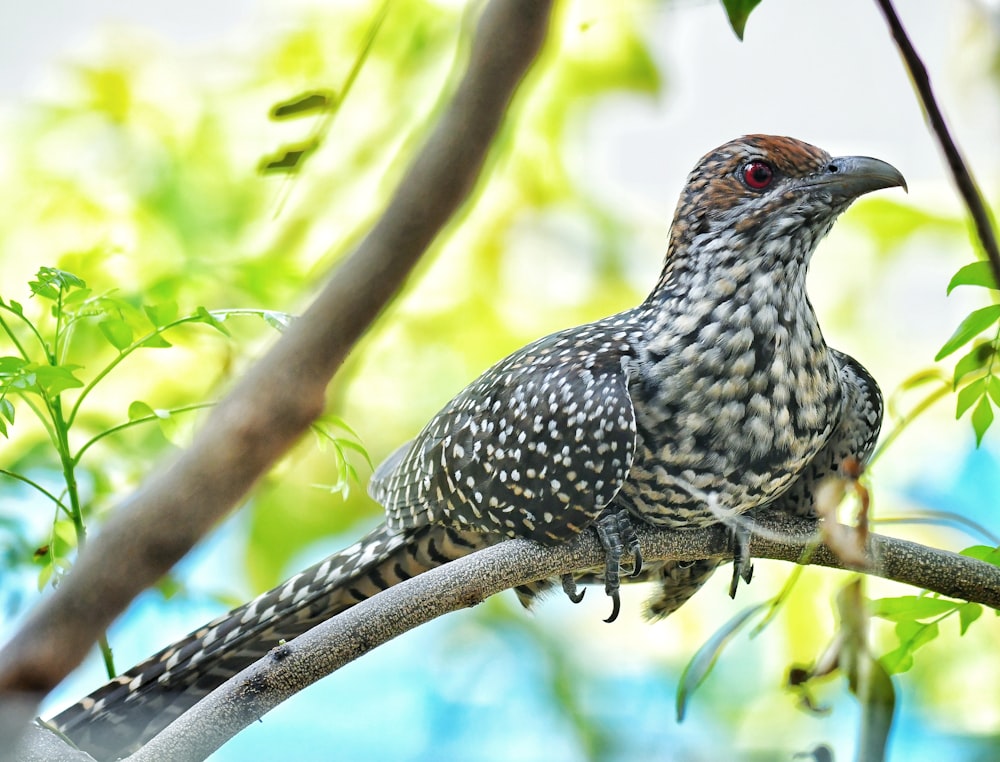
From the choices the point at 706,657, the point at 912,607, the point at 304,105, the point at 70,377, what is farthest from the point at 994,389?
the point at 70,377

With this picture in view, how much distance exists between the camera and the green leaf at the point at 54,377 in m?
0.64

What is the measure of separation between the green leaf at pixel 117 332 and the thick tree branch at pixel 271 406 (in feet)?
1.44

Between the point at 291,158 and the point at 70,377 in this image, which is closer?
the point at 291,158

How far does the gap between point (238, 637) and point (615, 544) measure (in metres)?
0.28

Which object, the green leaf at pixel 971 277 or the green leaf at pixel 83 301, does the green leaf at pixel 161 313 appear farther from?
the green leaf at pixel 971 277

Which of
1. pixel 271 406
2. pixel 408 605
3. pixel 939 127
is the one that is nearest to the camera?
pixel 271 406

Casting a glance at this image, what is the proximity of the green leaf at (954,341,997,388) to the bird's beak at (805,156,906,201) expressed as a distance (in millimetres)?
117

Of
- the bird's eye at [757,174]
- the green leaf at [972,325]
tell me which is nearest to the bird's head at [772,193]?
the bird's eye at [757,174]

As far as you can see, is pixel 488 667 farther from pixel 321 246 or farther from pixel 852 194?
pixel 852 194

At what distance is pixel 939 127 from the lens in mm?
391

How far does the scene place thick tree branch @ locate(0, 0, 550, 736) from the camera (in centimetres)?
26

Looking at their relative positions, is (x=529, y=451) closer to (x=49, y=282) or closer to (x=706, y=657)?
(x=706, y=657)

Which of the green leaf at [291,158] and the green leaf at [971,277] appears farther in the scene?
the green leaf at [971,277]

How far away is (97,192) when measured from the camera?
1241 mm
